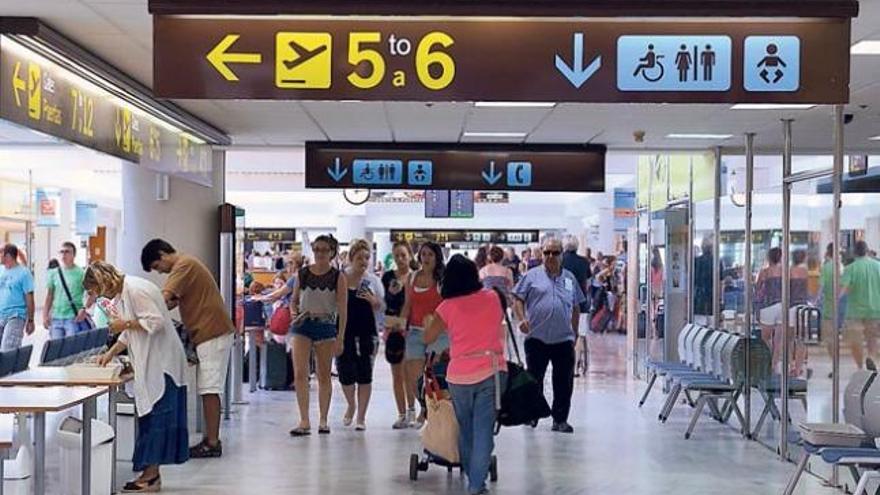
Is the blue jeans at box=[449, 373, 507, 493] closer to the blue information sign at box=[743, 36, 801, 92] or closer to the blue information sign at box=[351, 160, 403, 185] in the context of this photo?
the blue information sign at box=[743, 36, 801, 92]

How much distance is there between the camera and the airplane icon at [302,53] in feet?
14.7

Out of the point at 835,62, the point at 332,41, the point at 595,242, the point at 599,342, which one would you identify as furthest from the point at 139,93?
the point at 595,242

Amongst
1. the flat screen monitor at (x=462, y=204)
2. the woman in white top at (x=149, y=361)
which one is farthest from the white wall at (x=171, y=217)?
the flat screen monitor at (x=462, y=204)

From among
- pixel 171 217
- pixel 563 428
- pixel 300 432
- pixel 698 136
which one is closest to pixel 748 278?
pixel 698 136

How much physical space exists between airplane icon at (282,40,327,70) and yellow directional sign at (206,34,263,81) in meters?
0.13

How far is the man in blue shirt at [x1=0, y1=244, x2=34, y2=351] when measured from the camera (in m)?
11.4

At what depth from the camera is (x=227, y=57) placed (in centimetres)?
447

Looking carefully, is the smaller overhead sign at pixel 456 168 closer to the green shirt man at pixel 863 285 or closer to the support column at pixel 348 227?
the green shirt man at pixel 863 285

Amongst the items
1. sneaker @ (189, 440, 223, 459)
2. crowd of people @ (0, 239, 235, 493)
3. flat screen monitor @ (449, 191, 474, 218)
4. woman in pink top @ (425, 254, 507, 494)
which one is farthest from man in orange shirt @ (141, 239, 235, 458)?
flat screen monitor @ (449, 191, 474, 218)

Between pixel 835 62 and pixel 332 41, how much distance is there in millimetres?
2005

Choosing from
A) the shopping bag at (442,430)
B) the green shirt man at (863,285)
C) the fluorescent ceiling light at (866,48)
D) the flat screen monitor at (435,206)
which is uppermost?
the fluorescent ceiling light at (866,48)

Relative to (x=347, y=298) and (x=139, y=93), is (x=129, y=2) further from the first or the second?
(x=347, y=298)

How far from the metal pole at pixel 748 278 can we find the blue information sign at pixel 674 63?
16.9 ft

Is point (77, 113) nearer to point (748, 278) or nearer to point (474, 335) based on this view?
point (474, 335)
